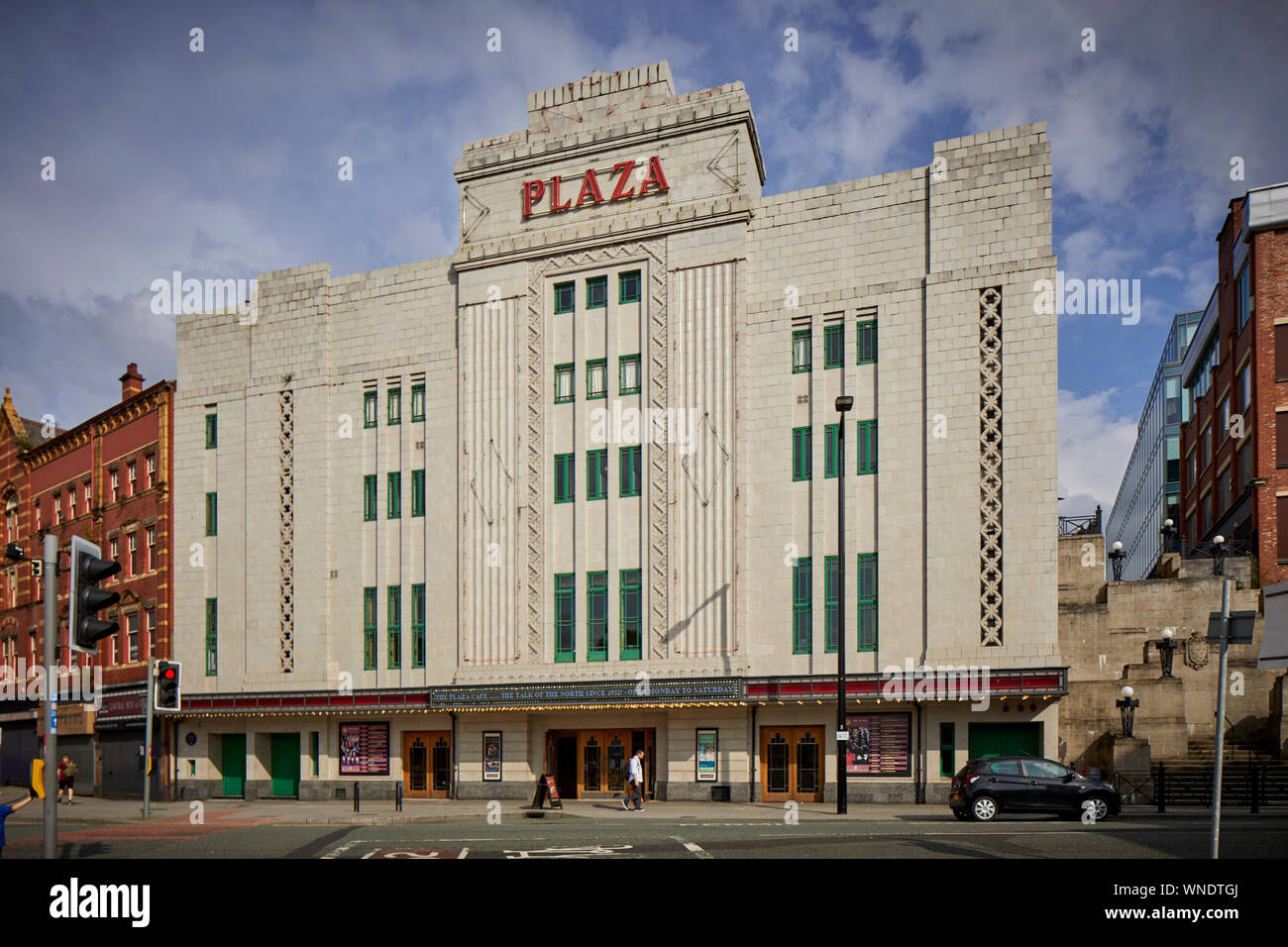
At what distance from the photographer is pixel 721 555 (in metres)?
34.8

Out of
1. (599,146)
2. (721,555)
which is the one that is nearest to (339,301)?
(599,146)

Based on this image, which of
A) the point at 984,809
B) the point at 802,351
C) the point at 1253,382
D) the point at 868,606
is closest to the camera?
the point at 984,809

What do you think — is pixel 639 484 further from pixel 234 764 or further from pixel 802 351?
pixel 234 764

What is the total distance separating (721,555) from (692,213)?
1123 centimetres

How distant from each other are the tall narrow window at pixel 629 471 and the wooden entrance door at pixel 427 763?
10757 mm

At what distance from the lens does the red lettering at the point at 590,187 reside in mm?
37719

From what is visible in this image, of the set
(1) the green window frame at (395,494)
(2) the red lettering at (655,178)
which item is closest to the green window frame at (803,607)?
(2) the red lettering at (655,178)

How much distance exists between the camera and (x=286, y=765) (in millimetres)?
41000

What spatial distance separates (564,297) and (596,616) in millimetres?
11135

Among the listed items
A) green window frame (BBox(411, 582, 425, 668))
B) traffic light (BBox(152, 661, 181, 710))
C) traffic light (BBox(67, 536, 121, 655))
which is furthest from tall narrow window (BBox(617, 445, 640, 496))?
traffic light (BBox(67, 536, 121, 655))

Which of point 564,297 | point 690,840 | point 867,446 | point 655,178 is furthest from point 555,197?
point 690,840

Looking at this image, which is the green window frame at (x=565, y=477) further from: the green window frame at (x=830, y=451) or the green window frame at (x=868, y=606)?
the green window frame at (x=868, y=606)
